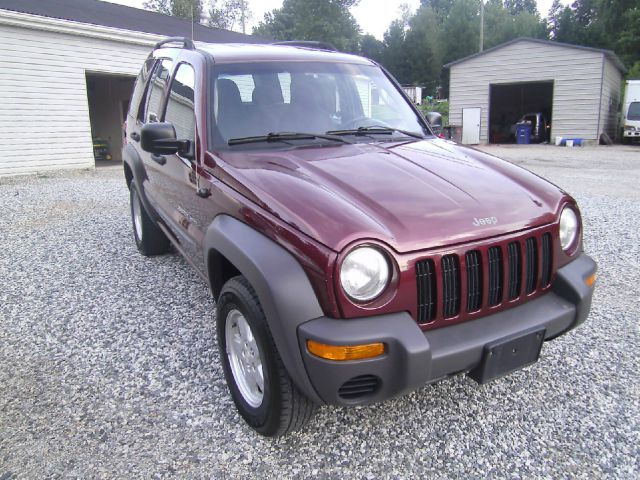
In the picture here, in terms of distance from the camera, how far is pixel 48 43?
12.7m

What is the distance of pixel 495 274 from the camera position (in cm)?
232

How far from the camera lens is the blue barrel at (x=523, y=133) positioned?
2464 centimetres

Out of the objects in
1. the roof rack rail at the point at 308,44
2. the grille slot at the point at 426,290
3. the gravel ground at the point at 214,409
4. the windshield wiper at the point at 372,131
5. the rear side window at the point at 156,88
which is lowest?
the gravel ground at the point at 214,409

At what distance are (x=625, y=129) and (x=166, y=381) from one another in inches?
993

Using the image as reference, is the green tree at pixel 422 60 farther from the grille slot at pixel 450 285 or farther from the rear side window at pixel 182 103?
the grille slot at pixel 450 285

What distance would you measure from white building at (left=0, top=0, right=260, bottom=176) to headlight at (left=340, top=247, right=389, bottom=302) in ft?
43.3

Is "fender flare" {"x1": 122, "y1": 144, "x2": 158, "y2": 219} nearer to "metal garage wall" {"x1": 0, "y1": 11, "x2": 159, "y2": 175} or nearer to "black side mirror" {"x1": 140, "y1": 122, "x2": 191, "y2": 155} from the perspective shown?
"black side mirror" {"x1": 140, "y1": 122, "x2": 191, "y2": 155}

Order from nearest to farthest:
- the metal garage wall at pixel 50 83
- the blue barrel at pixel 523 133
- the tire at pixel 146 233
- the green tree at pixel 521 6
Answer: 1. the tire at pixel 146 233
2. the metal garage wall at pixel 50 83
3. the blue barrel at pixel 523 133
4. the green tree at pixel 521 6

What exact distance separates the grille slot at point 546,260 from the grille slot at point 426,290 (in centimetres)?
71

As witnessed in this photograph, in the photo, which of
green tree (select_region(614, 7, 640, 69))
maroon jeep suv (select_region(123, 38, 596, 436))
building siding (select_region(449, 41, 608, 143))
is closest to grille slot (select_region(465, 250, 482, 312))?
maroon jeep suv (select_region(123, 38, 596, 436))

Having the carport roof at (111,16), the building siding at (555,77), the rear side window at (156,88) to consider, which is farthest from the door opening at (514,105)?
the rear side window at (156,88)

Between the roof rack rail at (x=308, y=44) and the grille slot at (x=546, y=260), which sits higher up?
the roof rack rail at (x=308, y=44)

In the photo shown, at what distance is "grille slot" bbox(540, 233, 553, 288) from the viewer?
251 cm

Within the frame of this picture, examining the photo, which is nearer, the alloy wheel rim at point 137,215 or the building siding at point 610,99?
the alloy wheel rim at point 137,215
